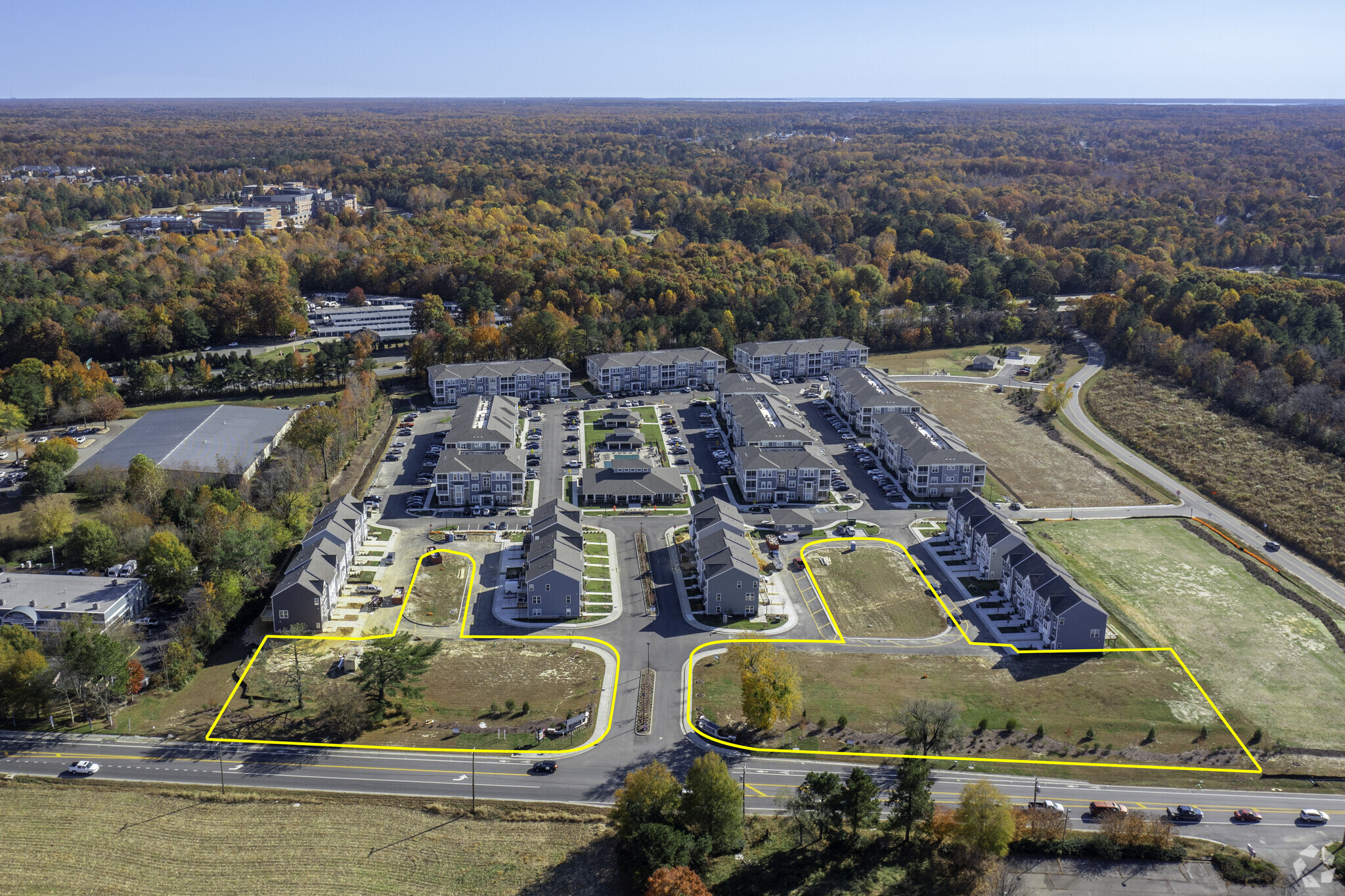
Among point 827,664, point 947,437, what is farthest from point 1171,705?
point 947,437

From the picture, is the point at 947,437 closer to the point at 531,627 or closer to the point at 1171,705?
the point at 1171,705

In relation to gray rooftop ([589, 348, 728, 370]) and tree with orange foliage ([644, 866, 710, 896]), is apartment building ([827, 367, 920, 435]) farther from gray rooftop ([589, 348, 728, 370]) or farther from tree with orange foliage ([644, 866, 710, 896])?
tree with orange foliage ([644, 866, 710, 896])

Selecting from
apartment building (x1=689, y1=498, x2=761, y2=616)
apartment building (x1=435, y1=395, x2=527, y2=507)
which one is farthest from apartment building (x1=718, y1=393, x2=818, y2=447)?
apartment building (x1=435, y1=395, x2=527, y2=507)

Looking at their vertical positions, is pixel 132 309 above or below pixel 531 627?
above

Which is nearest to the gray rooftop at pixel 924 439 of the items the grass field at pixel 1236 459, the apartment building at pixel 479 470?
the grass field at pixel 1236 459

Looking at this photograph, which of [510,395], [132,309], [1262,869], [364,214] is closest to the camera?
[1262,869]
